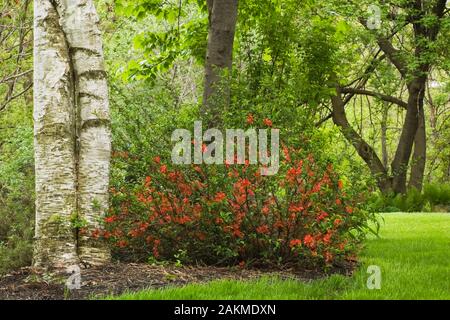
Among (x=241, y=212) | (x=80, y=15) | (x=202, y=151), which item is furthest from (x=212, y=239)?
(x=80, y=15)

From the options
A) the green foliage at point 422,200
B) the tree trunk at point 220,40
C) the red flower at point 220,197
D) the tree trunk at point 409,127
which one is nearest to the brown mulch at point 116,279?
the red flower at point 220,197

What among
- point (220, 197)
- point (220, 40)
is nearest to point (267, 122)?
point (220, 197)

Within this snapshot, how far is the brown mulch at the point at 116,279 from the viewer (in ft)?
17.2

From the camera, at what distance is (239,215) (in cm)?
610

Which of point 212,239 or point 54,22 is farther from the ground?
point 54,22

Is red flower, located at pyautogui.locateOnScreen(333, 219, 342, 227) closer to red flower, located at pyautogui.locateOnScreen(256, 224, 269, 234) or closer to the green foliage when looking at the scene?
red flower, located at pyautogui.locateOnScreen(256, 224, 269, 234)

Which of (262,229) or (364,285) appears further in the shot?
(262,229)

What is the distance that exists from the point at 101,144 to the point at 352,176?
261 centimetres

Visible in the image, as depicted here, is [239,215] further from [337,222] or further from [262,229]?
[337,222]

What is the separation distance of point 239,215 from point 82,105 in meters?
1.92

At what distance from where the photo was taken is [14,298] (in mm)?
5172

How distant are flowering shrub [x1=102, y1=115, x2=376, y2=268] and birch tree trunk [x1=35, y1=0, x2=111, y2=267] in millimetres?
208
